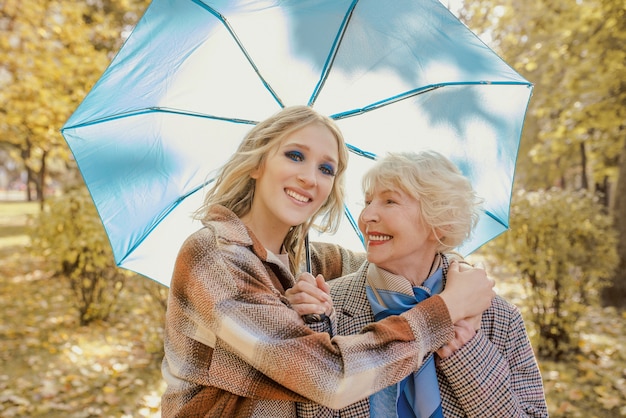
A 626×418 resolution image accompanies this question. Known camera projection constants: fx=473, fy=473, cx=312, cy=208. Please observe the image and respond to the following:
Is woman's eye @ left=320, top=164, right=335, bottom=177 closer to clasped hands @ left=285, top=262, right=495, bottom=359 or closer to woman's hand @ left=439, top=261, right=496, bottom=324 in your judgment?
clasped hands @ left=285, top=262, right=495, bottom=359

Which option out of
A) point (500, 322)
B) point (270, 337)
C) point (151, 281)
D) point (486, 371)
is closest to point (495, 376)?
point (486, 371)

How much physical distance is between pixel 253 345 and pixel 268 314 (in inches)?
4.9

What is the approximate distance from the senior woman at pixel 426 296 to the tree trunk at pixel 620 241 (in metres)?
7.65

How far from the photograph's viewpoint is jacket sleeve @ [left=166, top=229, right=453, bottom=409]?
1623 millimetres

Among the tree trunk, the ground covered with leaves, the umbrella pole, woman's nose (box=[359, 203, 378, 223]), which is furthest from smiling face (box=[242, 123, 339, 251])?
the tree trunk

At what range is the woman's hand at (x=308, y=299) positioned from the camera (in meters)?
1.91

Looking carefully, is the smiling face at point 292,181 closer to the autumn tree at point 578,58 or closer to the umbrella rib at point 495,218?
the umbrella rib at point 495,218

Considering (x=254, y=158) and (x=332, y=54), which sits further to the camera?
(x=332, y=54)

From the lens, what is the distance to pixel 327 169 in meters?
2.35

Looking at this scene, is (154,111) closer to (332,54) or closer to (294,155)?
(294,155)

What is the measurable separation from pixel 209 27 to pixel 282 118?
58 cm

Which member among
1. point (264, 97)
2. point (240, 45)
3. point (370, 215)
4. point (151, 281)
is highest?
point (240, 45)

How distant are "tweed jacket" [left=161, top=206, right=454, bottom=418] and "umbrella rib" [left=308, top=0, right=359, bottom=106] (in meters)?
0.97

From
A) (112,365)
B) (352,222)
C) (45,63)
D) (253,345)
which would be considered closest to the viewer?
(253,345)
